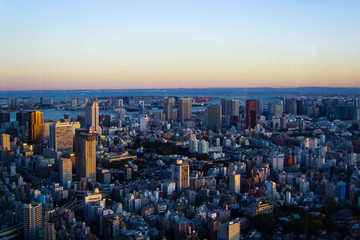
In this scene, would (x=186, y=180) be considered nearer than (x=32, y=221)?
No

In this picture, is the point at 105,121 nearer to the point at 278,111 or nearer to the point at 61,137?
the point at 61,137

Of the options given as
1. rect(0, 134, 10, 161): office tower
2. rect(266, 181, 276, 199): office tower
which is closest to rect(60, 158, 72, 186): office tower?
rect(0, 134, 10, 161): office tower

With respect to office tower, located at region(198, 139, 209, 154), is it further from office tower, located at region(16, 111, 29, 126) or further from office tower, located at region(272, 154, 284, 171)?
office tower, located at region(16, 111, 29, 126)

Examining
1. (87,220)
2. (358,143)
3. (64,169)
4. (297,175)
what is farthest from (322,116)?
(87,220)

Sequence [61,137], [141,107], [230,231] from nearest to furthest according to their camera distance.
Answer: [230,231]
[61,137]
[141,107]

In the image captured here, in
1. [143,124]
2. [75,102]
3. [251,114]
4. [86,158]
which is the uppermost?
[75,102]

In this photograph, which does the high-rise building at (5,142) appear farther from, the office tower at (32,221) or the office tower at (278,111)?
the office tower at (278,111)

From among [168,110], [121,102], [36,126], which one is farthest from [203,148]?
[121,102]
